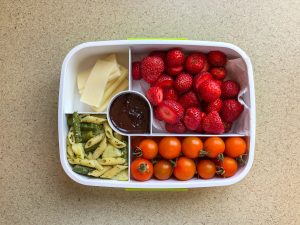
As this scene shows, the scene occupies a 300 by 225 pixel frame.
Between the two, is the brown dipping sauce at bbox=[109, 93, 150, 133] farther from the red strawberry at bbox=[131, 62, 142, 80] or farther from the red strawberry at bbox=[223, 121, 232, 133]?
the red strawberry at bbox=[223, 121, 232, 133]

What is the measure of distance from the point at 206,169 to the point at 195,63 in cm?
33

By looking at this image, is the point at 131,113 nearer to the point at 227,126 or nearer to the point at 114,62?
the point at 114,62

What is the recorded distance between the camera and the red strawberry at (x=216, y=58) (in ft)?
3.48

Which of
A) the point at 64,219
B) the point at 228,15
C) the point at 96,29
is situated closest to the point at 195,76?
the point at 228,15

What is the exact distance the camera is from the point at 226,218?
3.78 ft

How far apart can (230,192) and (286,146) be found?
9.8 inches

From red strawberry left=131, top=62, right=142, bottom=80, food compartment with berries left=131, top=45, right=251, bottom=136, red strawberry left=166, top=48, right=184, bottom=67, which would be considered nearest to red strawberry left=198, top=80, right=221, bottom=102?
food compartment with berries left=131, top=45, right=251, bottom=136

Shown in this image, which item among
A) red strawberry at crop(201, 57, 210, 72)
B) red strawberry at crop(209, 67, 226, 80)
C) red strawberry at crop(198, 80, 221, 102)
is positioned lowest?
red strawberry at crop(198, 80, 221, 102)

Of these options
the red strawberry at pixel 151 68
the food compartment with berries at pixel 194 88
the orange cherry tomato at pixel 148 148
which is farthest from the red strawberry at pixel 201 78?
the orange cherry tomato at pixel 148 148

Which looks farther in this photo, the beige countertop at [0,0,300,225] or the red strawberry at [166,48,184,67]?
the beige countertop at [0,0,300,225]

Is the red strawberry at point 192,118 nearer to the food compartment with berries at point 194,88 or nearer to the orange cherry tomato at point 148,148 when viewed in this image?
the food compartment with berries at point 194,88

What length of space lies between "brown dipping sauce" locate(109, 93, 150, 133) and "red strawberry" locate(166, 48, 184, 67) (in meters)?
0.14

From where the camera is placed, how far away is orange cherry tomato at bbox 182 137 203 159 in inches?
40.5

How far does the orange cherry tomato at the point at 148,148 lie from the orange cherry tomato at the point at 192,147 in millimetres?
93
